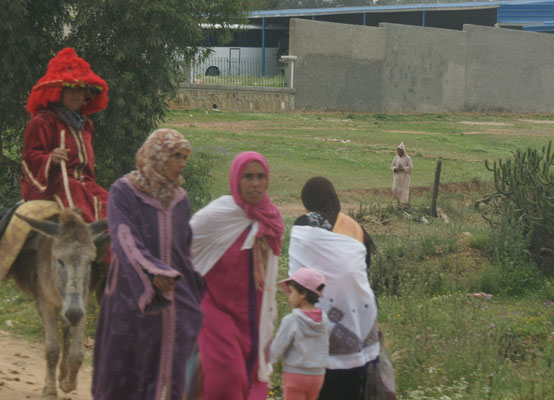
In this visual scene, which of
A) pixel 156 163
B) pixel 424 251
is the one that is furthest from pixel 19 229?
pixel 424 251

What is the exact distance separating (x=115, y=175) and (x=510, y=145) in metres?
19.6

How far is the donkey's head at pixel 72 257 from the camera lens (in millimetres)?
4773

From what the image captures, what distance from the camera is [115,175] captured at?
435 inches

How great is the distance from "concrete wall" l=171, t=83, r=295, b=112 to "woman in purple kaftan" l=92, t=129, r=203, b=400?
24.1 m

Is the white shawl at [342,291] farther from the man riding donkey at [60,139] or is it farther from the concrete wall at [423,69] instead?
the concrete wall at [423,69]

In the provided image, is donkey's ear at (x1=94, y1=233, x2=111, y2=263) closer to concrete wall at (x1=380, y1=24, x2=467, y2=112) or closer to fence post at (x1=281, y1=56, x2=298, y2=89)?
fence post at (x1=281, y1=56, x2=298, y2=89)

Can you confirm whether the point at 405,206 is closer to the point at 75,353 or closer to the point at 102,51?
the point at 102,51

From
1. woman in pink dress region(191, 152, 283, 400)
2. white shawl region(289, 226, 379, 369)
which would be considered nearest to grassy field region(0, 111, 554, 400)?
white shawl region(289, 226, 379, 369)

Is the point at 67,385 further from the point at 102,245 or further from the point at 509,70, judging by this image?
the point at 509,70

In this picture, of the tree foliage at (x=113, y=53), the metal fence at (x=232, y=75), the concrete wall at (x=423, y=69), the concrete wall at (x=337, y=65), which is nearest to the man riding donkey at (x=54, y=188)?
the tree foliage at (x=113, y=53)

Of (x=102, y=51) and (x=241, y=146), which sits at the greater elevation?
(x=102, y=51)

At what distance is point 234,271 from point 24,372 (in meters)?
2.96

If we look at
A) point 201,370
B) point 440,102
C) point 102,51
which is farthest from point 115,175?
point 440,102

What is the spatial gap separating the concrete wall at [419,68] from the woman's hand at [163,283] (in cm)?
2764
